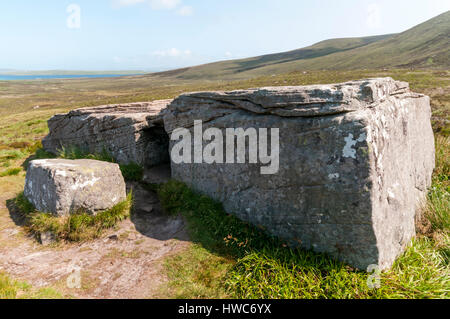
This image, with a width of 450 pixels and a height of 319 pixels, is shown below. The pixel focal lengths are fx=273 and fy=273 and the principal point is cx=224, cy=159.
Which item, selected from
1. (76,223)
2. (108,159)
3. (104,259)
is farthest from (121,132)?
(104,259)

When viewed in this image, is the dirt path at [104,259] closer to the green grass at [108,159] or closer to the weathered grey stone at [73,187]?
the weathered grey stone at [73,187]

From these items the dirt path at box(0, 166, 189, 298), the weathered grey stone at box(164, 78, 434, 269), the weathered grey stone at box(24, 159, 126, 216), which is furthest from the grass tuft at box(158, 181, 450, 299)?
the weathered grey stone at box(24, 159, 126, 216)

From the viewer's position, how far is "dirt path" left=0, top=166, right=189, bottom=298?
5.30 metres

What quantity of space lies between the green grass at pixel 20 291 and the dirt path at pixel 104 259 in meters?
0.21

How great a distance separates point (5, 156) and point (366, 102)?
53.1 ft

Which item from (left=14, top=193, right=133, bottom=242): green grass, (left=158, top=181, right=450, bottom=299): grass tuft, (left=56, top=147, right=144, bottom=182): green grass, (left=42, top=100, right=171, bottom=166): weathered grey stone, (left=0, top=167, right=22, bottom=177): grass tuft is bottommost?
(left=158, top=181, right=450, bottom=299): grass tuft

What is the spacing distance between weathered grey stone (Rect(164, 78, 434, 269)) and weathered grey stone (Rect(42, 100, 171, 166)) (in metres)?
3.77

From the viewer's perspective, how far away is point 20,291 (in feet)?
16.0

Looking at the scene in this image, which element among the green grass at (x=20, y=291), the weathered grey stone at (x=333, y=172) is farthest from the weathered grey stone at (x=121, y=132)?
the green grass at (x=20, y=291)

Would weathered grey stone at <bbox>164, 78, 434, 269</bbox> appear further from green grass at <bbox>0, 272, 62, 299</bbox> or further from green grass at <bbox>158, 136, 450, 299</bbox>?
green grass at <bbox>0, 272, 62, 299</bbox>

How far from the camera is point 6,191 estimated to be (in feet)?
30.5

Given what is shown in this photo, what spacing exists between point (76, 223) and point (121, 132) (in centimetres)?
444

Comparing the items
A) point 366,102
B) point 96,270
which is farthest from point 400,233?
point 96,270
